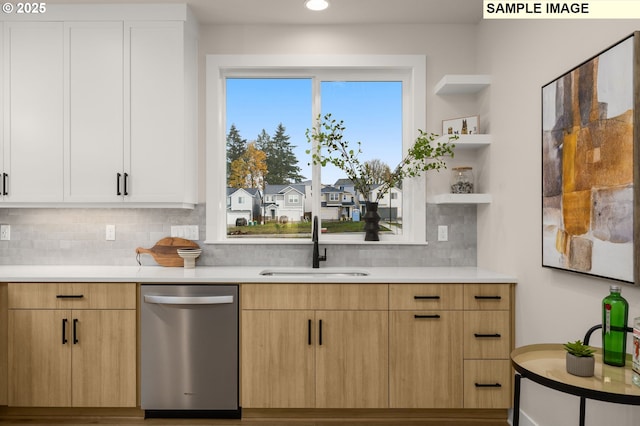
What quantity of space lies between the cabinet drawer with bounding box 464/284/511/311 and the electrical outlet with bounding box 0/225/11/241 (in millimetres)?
3222

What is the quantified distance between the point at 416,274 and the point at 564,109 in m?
1.23

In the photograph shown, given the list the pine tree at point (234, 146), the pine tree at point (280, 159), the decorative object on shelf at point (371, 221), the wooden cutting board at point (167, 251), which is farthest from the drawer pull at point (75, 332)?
the decorative object on shelf at point (371, 221)

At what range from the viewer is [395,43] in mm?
3264

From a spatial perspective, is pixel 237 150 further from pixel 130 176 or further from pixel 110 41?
pixel 110 41

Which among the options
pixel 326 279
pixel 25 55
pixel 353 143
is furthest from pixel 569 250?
pixel 25 55

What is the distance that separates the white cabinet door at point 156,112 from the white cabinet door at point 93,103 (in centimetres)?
8

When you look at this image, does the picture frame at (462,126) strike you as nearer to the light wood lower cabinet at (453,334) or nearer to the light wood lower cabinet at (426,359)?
the light wood lower cabinet at (453,334)

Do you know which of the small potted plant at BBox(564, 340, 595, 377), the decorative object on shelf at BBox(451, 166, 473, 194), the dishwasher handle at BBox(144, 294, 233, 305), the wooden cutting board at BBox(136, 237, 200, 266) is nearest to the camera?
the small potted plant at BBox(564, 340, 595, 377)

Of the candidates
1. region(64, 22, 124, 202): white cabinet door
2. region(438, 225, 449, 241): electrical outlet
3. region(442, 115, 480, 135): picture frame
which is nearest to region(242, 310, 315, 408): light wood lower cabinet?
region(438, 225, 449, 241): electrical outlet

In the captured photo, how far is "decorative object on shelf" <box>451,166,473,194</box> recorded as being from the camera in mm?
3059

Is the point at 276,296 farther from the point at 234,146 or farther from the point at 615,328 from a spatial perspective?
the point at 615,328

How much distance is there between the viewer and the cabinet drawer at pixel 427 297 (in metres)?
2.66

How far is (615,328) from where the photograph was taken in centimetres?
155

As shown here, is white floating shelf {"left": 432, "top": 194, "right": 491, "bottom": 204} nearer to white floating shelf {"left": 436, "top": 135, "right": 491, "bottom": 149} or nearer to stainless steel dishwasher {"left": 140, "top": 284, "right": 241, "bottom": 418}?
white floating shelf {"left": 436, "top": 135, "right": 491, "bottom": 149}
